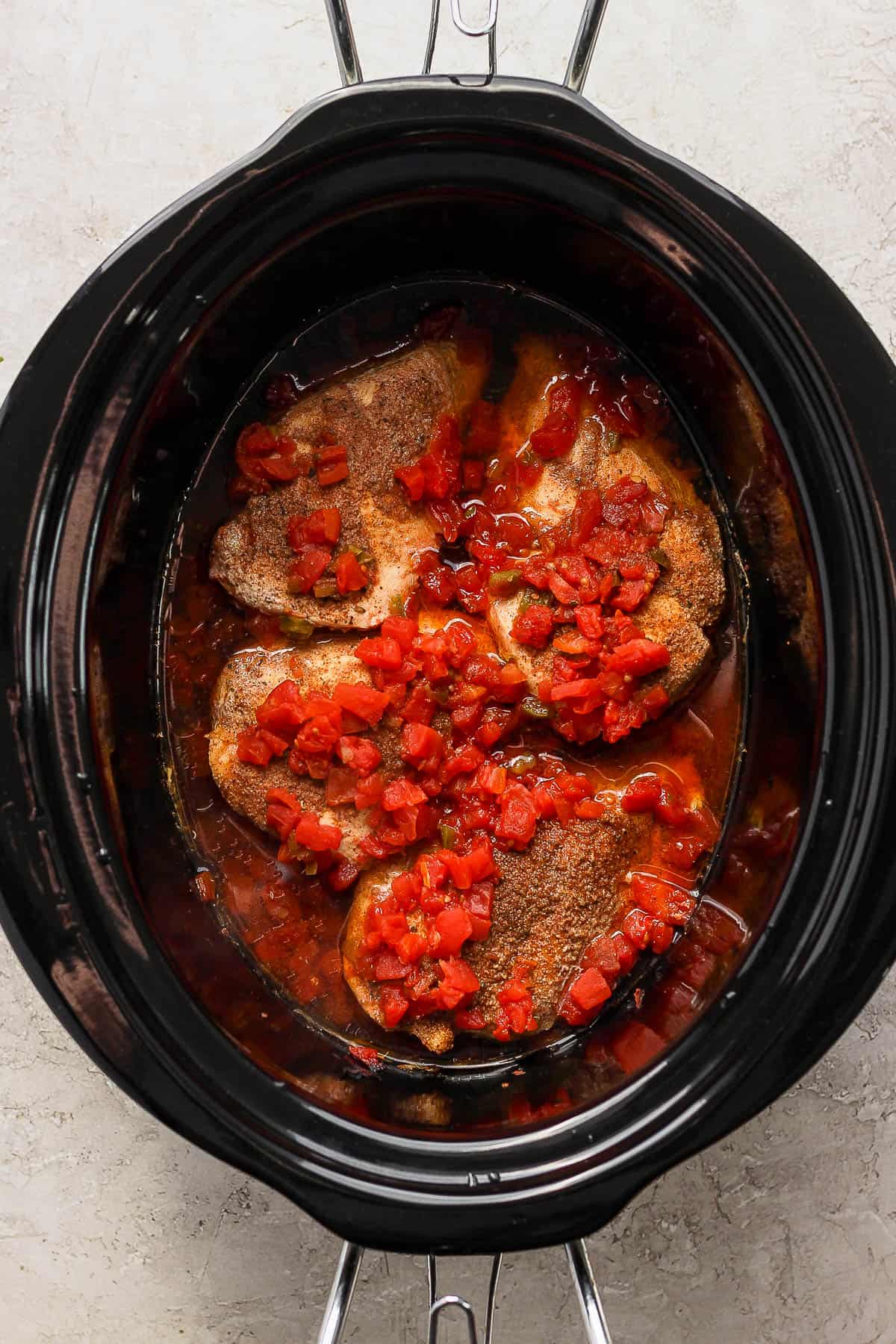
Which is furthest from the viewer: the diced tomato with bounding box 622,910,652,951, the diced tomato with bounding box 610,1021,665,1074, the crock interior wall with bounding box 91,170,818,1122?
the diced tomato with bounding box 622,910,652,951

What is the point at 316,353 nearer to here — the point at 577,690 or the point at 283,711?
the point at 283,711

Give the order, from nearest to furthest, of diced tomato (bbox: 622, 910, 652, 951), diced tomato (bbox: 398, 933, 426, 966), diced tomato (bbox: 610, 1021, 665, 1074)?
1. diced tomato (bbox: 610, 1021, 665, 1074)
2. diced tomato (bbox: 398, 933, 426, 966)
3. diced tomato (bbox: 622, 910, 652, 951)

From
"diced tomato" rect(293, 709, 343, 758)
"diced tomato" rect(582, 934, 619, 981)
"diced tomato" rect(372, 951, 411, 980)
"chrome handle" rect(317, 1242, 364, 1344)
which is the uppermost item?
"diced tomato" rect(293, 709, 343, 758)

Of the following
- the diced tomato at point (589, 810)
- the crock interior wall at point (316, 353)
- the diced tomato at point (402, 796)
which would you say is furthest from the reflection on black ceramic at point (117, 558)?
the diced tomato at point (402, 796)

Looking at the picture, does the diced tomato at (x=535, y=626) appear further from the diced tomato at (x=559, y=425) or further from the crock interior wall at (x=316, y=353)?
the crock interior wall at (x=316, y=353)

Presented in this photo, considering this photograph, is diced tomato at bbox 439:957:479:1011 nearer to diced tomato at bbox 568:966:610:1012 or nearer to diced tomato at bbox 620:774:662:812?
diced tomato at bbox 568:966:610:1012

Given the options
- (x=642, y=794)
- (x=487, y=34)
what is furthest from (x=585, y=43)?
(x=642, y=794)

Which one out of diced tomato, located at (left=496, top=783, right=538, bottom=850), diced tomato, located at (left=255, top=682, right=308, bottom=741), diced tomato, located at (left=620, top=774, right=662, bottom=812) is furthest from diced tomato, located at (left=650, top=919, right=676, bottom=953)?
diced tomato, located at (left=255, top=682, right=308, bottom=741)
